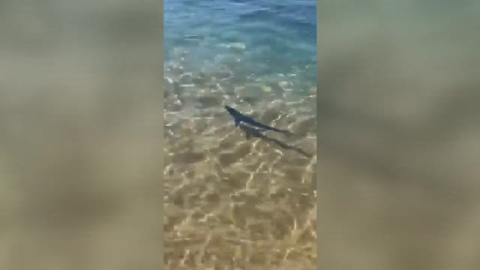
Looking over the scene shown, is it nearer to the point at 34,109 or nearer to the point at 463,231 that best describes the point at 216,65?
the point at 34,109

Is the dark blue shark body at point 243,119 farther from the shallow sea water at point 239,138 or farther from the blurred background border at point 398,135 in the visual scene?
the blurred background border at point 398,135

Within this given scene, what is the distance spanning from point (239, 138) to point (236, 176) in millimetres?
129

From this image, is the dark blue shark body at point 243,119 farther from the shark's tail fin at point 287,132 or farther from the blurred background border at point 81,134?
the blurred background border at point 81,134

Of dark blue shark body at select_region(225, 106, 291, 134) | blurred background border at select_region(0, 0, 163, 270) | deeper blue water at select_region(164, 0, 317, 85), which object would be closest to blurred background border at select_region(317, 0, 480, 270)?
deeper blue water at select_region(164, 0, 317, 85)

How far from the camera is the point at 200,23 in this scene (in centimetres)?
148

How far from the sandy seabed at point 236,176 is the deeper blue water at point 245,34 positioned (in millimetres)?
57

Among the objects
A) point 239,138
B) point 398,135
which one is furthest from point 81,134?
point 398,135

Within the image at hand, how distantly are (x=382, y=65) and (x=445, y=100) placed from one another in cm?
24

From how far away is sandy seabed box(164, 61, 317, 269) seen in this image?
58.1 inches

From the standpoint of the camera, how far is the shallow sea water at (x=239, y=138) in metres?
1.48

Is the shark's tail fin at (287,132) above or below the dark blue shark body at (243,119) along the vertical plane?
below

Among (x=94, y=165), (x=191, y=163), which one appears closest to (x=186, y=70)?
(x=191, y=163)

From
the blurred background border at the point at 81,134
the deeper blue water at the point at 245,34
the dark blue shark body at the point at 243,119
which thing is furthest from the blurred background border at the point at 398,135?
the blurred background border at the point at 81,134

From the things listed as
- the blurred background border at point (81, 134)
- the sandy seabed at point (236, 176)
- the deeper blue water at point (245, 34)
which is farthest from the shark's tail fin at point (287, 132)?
the blurred background border at point (81, 134)
